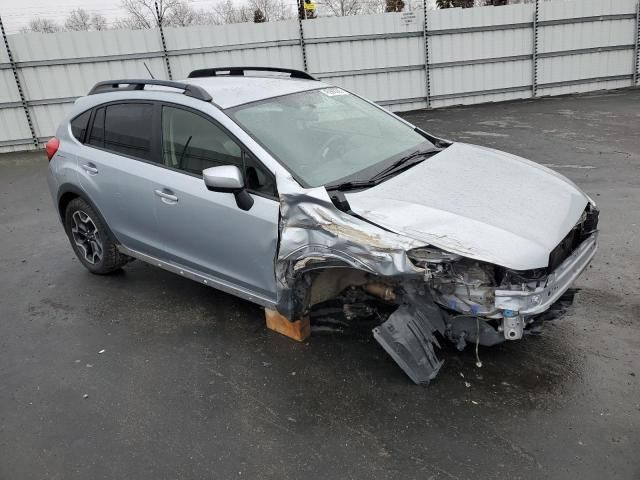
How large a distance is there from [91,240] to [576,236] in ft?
13.4

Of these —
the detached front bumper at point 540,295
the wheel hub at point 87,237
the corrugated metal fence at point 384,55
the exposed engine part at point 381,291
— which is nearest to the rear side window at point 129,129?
the wheel hub at point 87,237

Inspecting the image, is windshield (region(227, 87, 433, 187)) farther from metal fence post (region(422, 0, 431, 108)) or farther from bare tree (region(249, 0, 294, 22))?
bare tree (region(249, 0, 294, 22))

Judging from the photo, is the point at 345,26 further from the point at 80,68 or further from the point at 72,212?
the point at 72,212

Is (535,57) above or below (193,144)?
below

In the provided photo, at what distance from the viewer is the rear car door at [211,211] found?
11.5ft

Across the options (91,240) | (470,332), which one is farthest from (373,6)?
(470,332)

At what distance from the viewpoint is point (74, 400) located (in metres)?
3.46

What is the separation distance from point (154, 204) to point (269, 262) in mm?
1187

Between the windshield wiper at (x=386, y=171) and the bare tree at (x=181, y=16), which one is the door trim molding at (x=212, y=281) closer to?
the windshield wiper at (x=386, y=171)

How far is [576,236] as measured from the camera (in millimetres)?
3510

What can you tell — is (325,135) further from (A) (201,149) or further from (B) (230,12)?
(B) (230,12)

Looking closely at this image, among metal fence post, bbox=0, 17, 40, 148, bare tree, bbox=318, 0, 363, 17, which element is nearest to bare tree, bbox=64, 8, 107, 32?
bare tree, bbox=318, 0, 363, 17

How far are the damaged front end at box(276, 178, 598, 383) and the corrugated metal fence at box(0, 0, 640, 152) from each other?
10296 millimetres

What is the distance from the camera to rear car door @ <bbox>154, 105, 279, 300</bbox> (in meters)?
3.51
